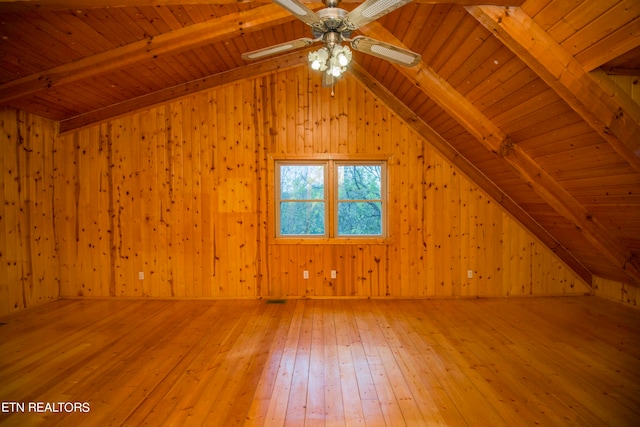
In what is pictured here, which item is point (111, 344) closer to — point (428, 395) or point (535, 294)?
point (428, 395)

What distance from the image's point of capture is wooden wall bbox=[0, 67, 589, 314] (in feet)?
14.4

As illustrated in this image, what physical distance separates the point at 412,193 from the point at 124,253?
14.2 feet

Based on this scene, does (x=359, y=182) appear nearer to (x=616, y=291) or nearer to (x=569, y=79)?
(x=569, y=79)

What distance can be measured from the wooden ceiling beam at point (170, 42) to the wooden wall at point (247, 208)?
1311mm

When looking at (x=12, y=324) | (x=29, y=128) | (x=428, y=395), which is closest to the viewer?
(x=428, y=395)

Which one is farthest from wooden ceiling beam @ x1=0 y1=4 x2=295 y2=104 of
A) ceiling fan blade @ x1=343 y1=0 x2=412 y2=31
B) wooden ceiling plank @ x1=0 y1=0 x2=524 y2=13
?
ceiling fan blade @ x1=343 y1=0 x2=412 y2=31

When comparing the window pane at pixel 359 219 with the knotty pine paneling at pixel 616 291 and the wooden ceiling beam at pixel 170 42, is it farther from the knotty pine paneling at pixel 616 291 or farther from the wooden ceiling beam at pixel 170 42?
the knotty pine paneling at pixel 616 291

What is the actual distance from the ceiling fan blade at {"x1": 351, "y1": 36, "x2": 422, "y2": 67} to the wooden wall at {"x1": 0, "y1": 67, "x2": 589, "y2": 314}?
2.52m

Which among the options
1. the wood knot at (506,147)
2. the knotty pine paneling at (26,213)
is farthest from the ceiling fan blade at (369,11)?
the knotty pine paneling at (26,213)

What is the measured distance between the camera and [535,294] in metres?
4.45

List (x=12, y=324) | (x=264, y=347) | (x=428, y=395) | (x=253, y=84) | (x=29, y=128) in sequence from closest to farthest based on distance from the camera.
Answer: (x=428, y=395), (x=264, y=347), (x=12, y=324), (x=29, y=128), (x=253, y=84)

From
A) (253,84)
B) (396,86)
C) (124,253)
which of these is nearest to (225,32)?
(253,84)

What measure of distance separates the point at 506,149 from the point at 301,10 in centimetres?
264

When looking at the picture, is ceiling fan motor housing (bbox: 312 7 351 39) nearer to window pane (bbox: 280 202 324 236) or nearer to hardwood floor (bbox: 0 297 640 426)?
hardwood floor (bbox: 0 297 640 426)
